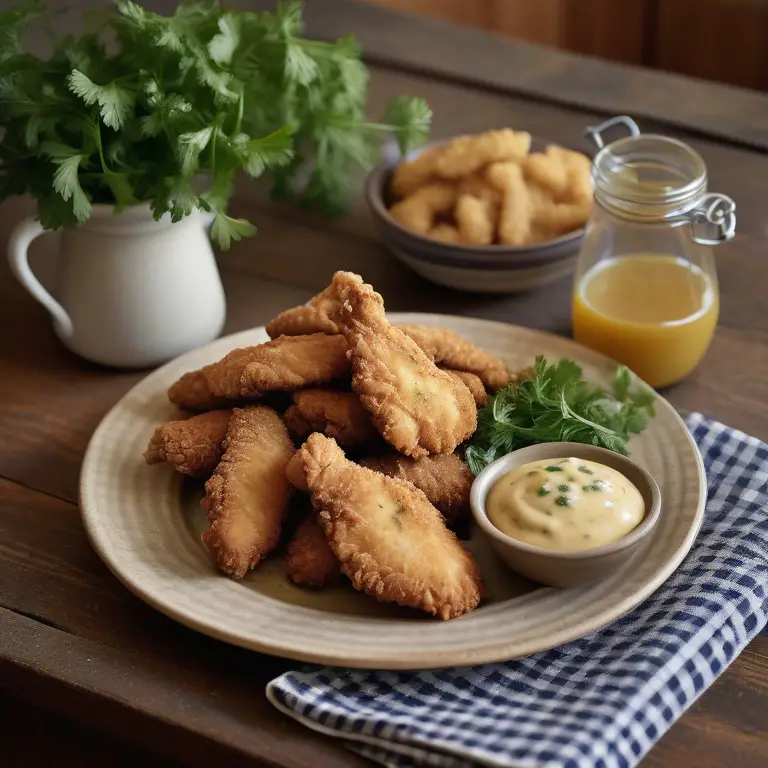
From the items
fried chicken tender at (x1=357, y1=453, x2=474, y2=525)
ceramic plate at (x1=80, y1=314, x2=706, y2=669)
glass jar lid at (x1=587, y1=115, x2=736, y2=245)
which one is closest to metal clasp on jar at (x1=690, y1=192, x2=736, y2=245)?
glass jar lid at (x1=587, y1=115, x2=736, y2=245)

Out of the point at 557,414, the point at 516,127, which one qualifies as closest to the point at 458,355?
the point at 557,414

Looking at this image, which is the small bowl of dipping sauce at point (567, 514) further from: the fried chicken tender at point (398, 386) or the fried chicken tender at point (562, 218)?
the fried chicken tender at point (562, 218)

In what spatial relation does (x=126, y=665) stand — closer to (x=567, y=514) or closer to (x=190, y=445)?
(x=190, y=445)

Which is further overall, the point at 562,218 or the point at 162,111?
the point at 562,218

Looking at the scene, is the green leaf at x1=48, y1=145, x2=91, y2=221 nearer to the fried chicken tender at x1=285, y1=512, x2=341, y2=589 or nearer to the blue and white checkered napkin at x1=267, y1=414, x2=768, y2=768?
the fried chicken tender at x1=285, y1=512, x2=341, y2=589

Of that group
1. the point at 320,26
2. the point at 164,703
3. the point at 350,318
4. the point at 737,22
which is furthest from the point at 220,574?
the point at 737,22

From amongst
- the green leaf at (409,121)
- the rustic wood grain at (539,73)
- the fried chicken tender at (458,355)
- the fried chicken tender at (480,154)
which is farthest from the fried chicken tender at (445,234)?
the rustic wood grain at (539,73)
